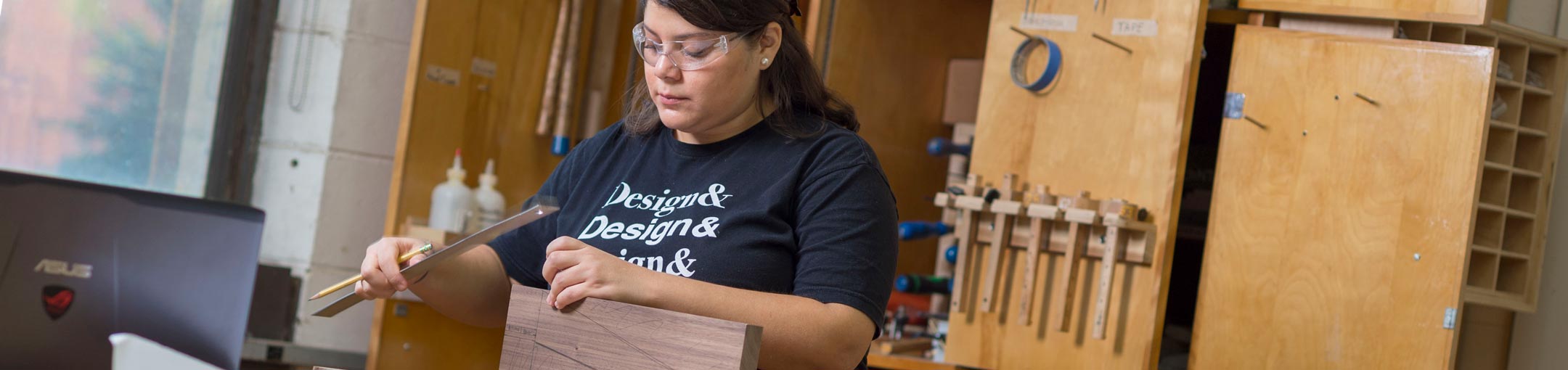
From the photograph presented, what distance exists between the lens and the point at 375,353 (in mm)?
2807

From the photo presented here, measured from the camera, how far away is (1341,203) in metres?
2.56

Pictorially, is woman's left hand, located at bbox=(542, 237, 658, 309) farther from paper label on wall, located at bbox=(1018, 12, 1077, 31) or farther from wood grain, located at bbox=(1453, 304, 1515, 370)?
wood grain, located at bbox=(1453, 304, 1515, 370)

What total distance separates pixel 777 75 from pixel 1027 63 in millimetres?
1471

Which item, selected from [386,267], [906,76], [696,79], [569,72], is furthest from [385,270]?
[906,76]

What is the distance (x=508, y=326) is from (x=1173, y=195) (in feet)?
5.77

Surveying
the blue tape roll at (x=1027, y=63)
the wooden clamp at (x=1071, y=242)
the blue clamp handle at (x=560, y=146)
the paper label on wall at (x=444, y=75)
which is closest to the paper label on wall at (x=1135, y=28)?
the blue tape roll at (x=1027, y=63)

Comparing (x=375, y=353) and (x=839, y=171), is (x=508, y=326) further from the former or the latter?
(x=375, y=353)

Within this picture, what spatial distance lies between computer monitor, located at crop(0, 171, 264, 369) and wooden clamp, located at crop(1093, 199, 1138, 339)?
5.68 feet

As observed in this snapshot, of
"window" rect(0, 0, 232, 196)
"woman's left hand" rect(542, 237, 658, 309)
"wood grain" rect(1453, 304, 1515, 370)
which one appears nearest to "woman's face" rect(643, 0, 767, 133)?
"woman's left hand" rect(542, 237, 658, 309)

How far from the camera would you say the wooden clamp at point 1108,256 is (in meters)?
2.58

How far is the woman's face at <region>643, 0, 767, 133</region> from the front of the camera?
1.37 m

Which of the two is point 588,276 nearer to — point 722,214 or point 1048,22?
point 722,214

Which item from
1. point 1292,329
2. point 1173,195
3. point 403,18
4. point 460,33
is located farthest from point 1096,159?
point 403,18

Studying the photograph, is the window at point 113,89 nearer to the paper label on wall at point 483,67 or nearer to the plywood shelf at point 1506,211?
the paper label on wall at point 483,67
